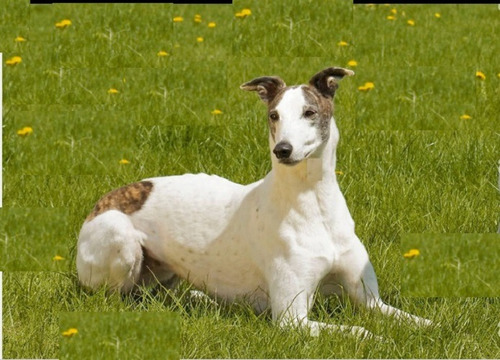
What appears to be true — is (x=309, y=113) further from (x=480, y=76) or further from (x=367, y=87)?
(x=480, y=76)

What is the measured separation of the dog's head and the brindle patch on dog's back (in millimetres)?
1104

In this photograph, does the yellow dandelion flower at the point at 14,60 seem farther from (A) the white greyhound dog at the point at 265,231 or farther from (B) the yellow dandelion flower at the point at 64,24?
(A) the white greyhound dog at the point at 265,231

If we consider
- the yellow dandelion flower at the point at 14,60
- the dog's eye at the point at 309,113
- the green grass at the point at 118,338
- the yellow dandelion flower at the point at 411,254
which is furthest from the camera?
the yellow dandelion flower at the point at 14,60

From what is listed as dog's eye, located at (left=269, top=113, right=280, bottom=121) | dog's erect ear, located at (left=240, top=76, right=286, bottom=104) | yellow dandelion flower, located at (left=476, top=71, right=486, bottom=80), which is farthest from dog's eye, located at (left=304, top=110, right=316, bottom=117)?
yellow dandelion flower, located at (left=476, top=71, right=486, bottom=80)

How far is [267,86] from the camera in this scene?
6566mm

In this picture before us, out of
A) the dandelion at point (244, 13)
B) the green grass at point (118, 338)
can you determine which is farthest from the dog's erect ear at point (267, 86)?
the dandelion at point (244, 13)

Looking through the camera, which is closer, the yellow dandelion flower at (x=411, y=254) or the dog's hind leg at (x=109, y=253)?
the yellow dandelion flower at (x=411, y=254)

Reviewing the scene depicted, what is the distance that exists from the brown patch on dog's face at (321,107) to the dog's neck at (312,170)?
0.18 feet

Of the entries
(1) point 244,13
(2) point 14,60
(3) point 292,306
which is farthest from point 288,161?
(2) point 14,60

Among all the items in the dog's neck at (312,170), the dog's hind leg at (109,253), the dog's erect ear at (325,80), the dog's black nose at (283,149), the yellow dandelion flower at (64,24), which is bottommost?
the dog's hind leg at (109,253)

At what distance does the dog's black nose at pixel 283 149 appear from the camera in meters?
6.02

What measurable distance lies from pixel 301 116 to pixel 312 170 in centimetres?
35

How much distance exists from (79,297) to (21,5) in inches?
147

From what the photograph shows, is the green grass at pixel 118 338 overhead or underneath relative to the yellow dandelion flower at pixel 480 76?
underneath
